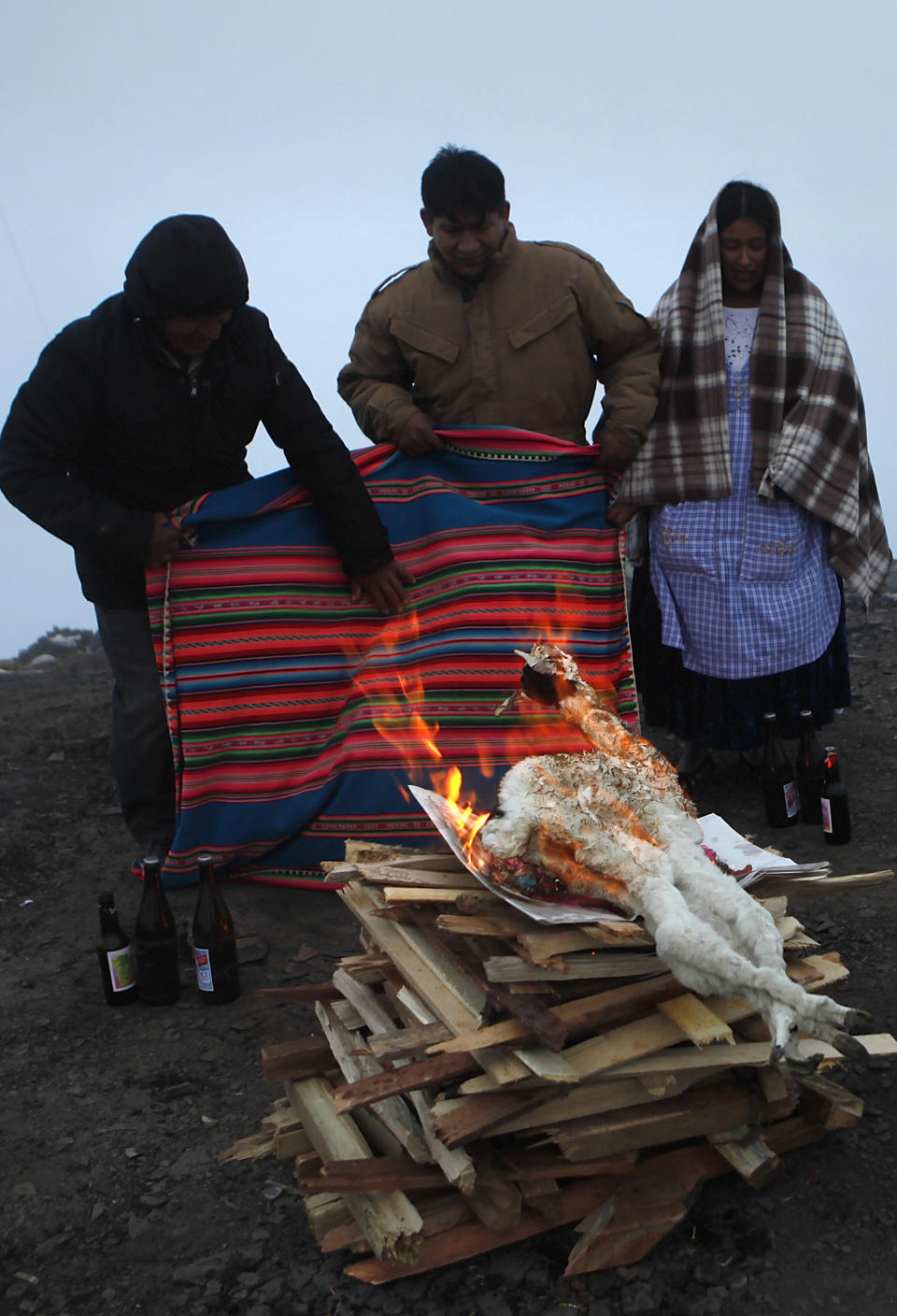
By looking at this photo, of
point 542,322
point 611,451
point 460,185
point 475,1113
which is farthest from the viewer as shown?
point 611,451

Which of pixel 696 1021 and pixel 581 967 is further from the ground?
pixel 581 967

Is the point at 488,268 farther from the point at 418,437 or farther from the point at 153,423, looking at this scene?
the point at 153,423

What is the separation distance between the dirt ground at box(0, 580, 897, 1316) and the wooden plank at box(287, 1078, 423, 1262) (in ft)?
0.49

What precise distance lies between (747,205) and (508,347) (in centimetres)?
121

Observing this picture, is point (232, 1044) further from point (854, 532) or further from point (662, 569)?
point (854, 532)

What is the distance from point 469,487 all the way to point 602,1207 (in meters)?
3.25

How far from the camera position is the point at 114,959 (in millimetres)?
3984

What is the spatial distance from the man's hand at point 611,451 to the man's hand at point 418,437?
28.4 inches

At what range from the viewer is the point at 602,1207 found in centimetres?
258

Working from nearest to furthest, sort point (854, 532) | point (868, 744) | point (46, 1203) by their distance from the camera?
point (46, 1203)
point (854, 532)
point (868, 744)

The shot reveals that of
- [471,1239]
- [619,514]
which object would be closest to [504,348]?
[619,514]

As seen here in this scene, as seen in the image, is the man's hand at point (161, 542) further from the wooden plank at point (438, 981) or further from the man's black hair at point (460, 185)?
the wooden plank at point (438, 981)

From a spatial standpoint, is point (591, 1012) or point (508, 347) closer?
point (591, 1012)

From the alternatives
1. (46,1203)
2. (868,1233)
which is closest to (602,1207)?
(868,1233)
